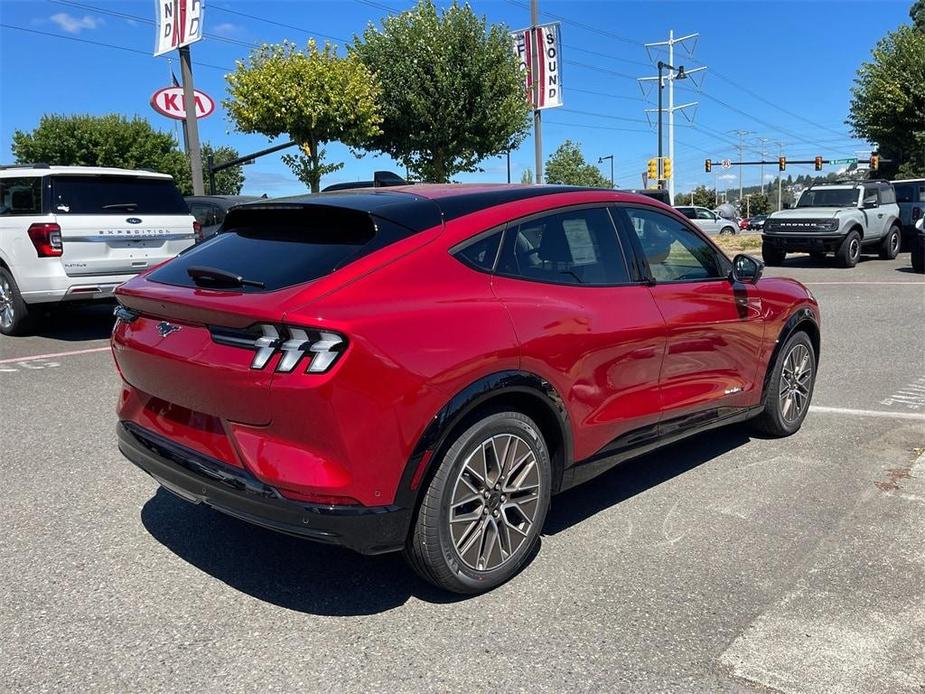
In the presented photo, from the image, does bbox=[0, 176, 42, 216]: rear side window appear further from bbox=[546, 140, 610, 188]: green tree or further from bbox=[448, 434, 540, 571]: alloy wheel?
bbox=[546, 140, 610, 188]: green tree

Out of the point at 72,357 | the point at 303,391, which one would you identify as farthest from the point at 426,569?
the point at 72,357

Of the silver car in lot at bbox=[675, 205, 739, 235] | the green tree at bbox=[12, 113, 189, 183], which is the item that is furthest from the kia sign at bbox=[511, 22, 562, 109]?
the green tree at bbox=[12, 113, 189, 183]

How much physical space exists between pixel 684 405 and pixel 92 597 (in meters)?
2.90

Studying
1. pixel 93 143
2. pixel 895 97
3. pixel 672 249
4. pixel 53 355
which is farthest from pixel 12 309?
pixel 93 143

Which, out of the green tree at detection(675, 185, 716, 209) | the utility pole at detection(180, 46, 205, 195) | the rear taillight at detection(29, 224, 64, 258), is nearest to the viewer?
the rear taillight at detection(29, 224, 64, 258)

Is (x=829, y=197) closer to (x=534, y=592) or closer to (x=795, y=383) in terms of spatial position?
(x=795, y=383)

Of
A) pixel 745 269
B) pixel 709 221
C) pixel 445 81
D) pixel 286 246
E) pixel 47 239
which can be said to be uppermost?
pixel 445 81

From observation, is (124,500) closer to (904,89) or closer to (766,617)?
(766,617)

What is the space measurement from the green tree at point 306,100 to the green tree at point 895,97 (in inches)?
843

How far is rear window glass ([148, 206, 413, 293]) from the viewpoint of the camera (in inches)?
112

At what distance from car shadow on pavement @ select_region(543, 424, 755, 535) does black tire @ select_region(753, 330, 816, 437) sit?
0.63 feet

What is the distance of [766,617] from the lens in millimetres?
2910

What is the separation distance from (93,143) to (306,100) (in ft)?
99.5

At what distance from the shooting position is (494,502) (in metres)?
3.04
